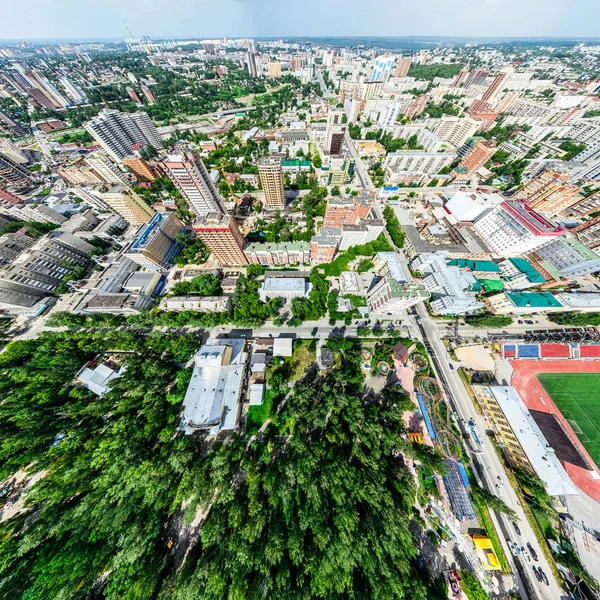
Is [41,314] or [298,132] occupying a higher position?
[298,132]

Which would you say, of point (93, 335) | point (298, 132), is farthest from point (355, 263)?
point (298, 132)

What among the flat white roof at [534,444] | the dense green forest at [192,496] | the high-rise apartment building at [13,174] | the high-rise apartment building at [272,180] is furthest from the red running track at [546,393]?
the high-rise apartment building at [13,174]

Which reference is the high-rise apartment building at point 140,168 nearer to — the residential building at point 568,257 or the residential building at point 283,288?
the residential building at point 283,288

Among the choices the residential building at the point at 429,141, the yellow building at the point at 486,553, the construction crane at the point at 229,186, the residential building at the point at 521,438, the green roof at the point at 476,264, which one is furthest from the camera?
the residential building at the point at 429,141

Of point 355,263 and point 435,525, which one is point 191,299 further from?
point 435,525

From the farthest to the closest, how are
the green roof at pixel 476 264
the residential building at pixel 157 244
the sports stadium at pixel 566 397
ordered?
the green roof at pixel 476 264 → the residential building at pixel 157 244 → the sports stadium at pixel 566 397

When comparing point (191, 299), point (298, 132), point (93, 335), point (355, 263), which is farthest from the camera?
point (298, 132)
